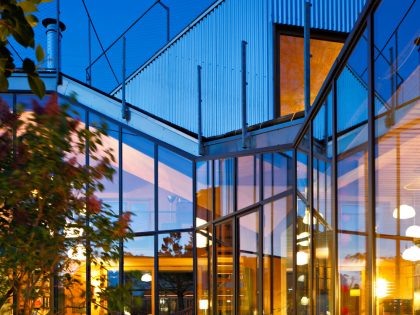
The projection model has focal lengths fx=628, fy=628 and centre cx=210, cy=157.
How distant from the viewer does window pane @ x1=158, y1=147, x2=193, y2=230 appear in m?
12.5

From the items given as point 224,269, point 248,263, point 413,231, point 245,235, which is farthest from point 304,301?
point 413,231

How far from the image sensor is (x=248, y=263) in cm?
1073

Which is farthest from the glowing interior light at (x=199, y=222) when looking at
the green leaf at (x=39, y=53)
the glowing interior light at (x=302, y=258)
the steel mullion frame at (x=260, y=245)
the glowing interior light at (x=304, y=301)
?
the green leaf at (x=39, y=53)

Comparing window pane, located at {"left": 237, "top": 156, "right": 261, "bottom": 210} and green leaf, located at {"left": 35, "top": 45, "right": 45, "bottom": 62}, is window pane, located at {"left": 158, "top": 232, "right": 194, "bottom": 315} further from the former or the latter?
green leaf, located at {"left": 35, "top": 45, "right": 45, "bottom": 62}

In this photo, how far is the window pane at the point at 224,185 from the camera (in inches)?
452

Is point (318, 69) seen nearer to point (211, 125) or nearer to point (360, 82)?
point (211, 125)

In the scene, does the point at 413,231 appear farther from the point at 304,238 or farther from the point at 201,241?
the point at 201,241

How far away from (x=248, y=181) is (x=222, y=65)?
2.44 metres

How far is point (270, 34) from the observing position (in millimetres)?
11094

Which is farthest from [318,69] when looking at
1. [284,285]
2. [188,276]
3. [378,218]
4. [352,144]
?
[378,218]

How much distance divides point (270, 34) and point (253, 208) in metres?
3.09

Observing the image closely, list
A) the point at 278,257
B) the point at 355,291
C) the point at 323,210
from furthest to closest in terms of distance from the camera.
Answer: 1. the point at 278,257
2. the point at 323,210
3. the point at 355,291

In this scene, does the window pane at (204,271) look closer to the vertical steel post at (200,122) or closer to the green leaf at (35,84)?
the vertical steel post at (200,122)

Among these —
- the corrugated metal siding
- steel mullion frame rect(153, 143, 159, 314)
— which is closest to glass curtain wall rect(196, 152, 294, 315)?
steel mullion frame rect(153, 143, 159, 314)
